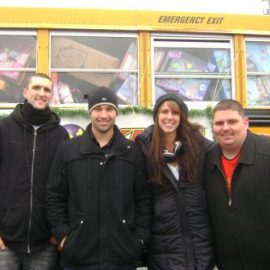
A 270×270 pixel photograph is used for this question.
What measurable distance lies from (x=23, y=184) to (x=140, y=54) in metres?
1.94

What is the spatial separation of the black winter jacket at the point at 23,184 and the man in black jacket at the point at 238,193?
3.57 ft

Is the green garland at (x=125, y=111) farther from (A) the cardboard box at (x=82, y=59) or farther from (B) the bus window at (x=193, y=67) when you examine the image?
(A) the cardboard box at (x=82, y=59)

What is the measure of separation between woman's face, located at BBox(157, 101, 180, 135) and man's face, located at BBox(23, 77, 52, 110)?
767 millimetres

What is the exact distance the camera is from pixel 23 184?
108 inches

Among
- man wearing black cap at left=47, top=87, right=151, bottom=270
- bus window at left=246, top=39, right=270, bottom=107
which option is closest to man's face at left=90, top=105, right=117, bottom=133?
man wearing black cap at left=47, top=87, right=151, bottom=270

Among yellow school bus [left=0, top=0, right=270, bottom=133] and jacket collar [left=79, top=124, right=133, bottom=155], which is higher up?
yellow school bus [left=0, top=0, right=270, bottom=133]

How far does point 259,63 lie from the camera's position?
14.4 ft

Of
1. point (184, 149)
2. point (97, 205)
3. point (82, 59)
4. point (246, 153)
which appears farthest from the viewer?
point (82, 59)

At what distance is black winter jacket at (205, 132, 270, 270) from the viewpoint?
8.61 feet

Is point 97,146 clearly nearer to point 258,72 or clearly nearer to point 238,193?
point 238,193

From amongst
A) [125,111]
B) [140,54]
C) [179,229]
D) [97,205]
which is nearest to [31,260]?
[97,205]

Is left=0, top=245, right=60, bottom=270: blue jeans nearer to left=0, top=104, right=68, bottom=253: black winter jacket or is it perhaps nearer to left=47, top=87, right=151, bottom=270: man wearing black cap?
left=0, top=104, right=68, bottom=253: black winter jacket

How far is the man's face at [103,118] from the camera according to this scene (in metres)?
2.68

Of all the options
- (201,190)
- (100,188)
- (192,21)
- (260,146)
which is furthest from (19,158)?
(192,21)
